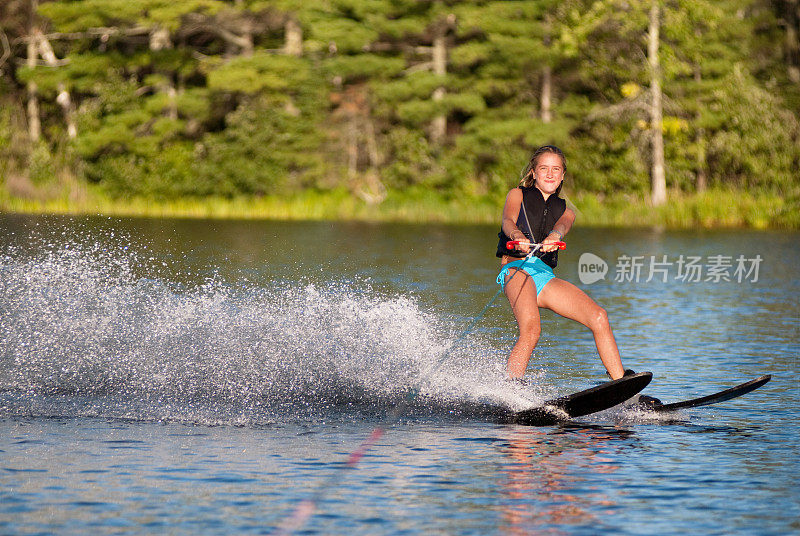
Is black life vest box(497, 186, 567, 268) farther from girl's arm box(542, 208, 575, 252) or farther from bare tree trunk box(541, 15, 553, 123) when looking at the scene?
bare tree trunk box(541, 15, 553, 123)

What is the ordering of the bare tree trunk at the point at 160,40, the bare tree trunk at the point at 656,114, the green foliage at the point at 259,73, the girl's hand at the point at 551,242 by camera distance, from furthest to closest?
the bare tree trunk at the point at 160,40 → the green foliage at the point at 259,73 → the bare tree trunk at the point at 656,114 → the girl's hand at the point at 551,242

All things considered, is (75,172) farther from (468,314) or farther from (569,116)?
(468,314)

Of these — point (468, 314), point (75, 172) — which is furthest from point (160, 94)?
point (468, 314)

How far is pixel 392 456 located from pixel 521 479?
85cm

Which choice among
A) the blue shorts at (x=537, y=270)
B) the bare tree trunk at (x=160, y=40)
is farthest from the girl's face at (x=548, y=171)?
the bare tree trunk at (x=160, y=40)

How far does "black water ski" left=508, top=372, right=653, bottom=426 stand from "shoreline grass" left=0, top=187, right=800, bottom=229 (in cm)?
2735

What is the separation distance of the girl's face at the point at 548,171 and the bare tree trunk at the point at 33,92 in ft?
118

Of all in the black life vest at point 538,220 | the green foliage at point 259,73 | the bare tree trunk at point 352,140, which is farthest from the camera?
the bare tree trunk at point 352,140

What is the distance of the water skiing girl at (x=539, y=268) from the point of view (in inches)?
313

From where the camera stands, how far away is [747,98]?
38.9 meters

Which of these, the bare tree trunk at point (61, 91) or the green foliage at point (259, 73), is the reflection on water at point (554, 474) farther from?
the bare tree trunk at point (61, 91)

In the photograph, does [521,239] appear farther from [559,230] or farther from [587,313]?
[587,313]

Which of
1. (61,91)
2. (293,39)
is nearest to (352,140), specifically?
(293,39)

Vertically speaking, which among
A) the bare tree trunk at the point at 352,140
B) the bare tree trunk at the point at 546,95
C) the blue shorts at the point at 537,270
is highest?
the bare tree trunk at the point at 546,95
